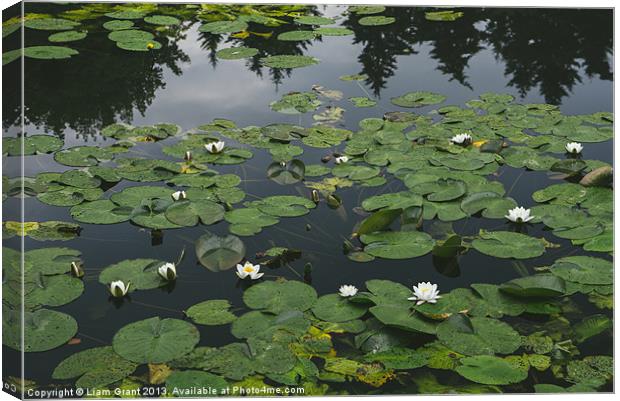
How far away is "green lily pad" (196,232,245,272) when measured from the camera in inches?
132

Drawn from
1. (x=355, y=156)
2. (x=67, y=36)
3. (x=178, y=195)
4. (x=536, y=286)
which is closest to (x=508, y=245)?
(x=536, y=286)

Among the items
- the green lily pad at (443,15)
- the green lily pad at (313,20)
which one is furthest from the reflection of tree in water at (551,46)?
the green lily pad at (313,20)

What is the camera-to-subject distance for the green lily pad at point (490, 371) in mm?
2637

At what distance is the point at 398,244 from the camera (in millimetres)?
3488

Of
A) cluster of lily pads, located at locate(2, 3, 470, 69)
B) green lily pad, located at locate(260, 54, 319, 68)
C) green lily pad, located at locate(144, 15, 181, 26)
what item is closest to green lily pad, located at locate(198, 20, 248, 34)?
cluster of lily pads, located at locate(2, 3, 470, 69)

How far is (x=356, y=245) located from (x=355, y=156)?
101 cm

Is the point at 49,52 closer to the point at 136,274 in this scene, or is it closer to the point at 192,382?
the point at 136,274

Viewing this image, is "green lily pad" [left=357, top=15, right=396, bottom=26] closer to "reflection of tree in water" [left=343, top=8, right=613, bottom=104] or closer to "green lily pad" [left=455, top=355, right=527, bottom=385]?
"reflection of tree in water" [left=343, top=8, right=613, bottom=104]

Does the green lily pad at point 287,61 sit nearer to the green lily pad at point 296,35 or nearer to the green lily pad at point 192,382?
the green lily pad at point 296,35

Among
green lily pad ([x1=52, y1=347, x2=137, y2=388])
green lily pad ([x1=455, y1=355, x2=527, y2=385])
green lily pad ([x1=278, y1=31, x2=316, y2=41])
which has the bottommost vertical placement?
green lily pad ([x1=52, y1=347, x2=137, y2=388])

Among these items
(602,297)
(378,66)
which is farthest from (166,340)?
(378,66)

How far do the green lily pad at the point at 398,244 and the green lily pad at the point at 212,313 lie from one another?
0.73 m

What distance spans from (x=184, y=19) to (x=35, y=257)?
4.16 metres

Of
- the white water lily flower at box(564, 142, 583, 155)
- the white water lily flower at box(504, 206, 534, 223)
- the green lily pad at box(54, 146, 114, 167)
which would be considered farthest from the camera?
the white water lily flower at box(564, 142, 583, 155)
